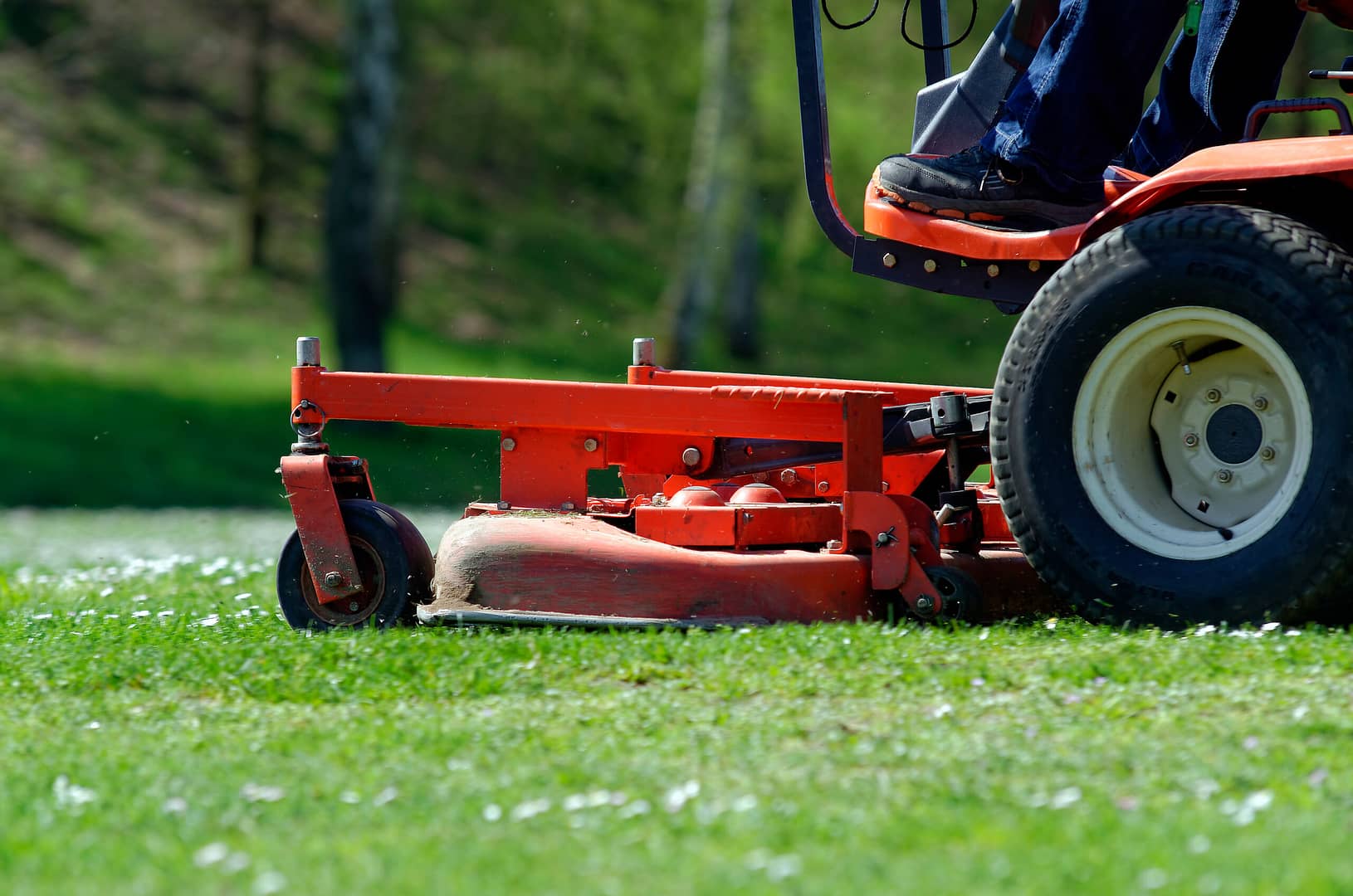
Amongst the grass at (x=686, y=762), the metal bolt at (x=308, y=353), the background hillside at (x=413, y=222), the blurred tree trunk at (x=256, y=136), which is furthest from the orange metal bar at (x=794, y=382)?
the blurred tree trunk at (x=256, y=136)

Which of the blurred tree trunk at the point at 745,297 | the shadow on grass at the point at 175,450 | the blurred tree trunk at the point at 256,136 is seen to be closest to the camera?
the shadow on grass at the point at 175,450

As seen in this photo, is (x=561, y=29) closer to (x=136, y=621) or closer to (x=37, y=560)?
(x=37, y=560)

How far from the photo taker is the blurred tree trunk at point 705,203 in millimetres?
22594

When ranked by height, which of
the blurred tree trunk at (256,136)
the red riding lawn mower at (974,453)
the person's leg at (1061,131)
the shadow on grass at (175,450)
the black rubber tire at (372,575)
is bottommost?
the shadow on grass at (175,450)

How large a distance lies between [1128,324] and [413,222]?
25.2m

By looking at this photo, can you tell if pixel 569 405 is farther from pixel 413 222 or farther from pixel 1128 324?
pixel 413 222

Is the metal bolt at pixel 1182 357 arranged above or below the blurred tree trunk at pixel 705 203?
below

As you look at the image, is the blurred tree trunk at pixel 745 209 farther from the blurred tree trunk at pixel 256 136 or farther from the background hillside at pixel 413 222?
the blurred tree trunk at pixel 256 136

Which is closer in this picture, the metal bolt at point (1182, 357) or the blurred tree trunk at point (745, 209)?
the metal bolt at point (1182, 357)

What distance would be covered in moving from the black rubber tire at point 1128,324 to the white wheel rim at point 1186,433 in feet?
0.14

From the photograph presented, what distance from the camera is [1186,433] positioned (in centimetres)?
503

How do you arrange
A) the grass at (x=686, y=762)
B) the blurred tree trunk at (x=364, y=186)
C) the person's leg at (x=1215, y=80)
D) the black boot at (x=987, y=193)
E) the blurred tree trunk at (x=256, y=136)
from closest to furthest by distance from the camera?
the grass at (x=686, y=762)
the black boot at (x=987, y=193)
the person's leg at (x=1215, y=80)
the blurred tree trunk at (x=364, y=186)
the blurred tree trunk at (x=256, y=136)

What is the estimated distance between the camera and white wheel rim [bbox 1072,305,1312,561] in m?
4.84

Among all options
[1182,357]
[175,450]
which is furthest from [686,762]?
[175,450]
